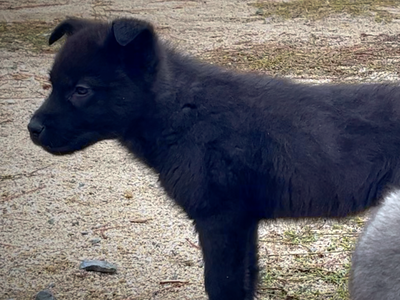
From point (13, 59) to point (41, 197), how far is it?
4.36m

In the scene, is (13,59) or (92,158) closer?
(92,158)

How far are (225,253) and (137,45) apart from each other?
126 cm

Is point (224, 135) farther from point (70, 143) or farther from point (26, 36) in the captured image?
point (26, 36)

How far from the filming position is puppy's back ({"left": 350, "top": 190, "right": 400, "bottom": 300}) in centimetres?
317

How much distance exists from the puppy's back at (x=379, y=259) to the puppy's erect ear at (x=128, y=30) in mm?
1706

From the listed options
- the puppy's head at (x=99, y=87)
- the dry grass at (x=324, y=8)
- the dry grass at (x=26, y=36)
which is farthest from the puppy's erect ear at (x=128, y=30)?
the dry grass at (x=324, y=8)

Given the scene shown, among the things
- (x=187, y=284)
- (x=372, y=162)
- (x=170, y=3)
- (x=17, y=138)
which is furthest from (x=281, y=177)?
(x=170, y=3)

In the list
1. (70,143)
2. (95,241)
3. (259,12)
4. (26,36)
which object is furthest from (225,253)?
(259,12)

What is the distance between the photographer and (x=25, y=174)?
6.82 m

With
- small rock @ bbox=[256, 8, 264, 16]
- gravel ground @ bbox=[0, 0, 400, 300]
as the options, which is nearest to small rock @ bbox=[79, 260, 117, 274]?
gravel ground @ bbox=[0, 0, 400, 300]

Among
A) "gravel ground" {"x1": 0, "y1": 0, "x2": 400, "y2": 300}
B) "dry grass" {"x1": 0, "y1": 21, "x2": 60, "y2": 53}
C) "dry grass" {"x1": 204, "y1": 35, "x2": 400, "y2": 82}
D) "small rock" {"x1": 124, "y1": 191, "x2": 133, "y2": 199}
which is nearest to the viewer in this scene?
"gravel ground" {"x1": 0, "y1": 0, "x2": 400, "y2": 300}

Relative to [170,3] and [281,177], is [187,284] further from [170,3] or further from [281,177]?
[170,3]

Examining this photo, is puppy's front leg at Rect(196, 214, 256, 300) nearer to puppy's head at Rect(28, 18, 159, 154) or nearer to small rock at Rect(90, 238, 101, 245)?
puppy's head at Rect(28, 18, 159, 154)

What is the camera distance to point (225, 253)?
4.47m
